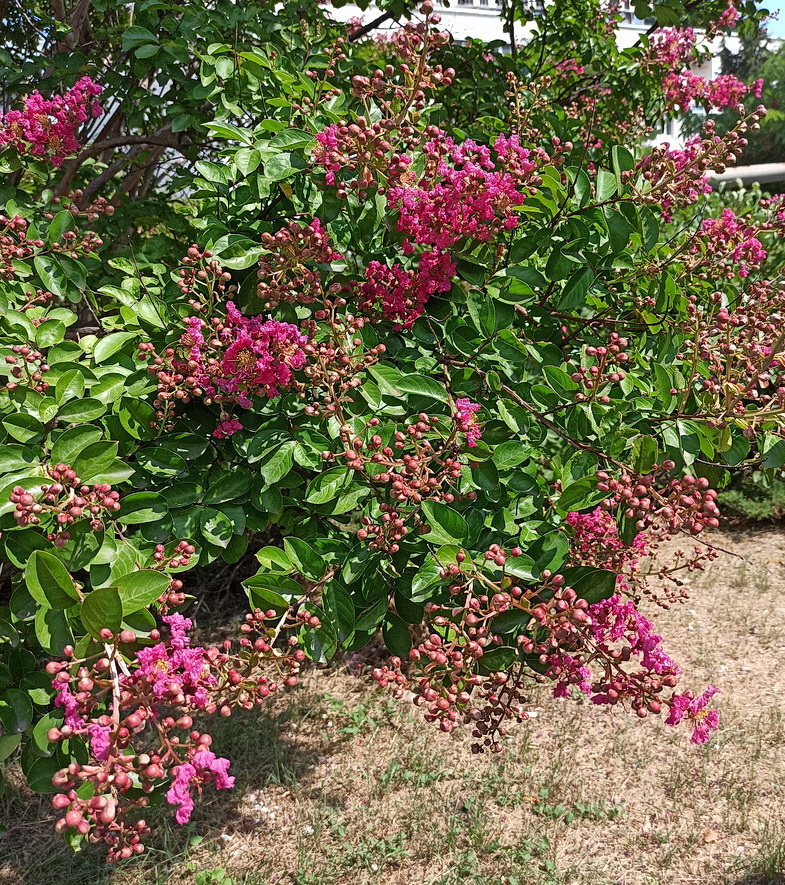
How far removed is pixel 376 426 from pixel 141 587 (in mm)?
649

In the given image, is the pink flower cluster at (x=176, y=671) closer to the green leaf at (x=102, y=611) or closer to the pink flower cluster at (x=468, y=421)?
the green leaf at (x=102, y=611)

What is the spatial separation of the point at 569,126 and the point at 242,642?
2432mm

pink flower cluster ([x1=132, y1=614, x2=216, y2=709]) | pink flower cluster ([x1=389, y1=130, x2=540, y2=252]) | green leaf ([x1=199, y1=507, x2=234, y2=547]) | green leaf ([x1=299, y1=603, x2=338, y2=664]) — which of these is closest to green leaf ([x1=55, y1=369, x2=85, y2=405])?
green leaf ([x1=199, y1=507, x2=234, y2=547])

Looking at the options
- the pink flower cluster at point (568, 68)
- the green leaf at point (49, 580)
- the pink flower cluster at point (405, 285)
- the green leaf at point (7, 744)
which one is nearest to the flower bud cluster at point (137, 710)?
the green leaf at point (49, 580)

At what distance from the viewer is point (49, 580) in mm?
1308

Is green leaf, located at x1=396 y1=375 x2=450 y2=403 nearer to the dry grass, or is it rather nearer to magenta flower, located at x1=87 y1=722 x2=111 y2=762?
magenta flower, located at x1=87 y1=722 x2=111 y2=762

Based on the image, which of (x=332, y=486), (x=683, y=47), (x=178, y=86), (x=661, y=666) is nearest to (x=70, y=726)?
(x=332, y=486)

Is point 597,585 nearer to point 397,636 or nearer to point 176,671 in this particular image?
point 397,636

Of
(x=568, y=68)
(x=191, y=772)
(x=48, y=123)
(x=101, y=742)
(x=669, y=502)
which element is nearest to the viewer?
(x=101, y=742)

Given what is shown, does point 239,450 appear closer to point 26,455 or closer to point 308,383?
point 308,383

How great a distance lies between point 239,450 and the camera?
1.81 metres

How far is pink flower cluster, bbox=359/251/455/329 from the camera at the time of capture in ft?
5.78

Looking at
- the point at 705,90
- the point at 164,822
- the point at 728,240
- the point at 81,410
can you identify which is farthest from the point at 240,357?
the point at 705,90

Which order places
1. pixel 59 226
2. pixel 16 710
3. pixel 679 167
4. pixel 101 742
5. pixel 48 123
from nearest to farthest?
1. pixel 101 742
2. pixel 16 710
3. pixel 679 167
4. pixel 59 226
5. pixel 48 123
